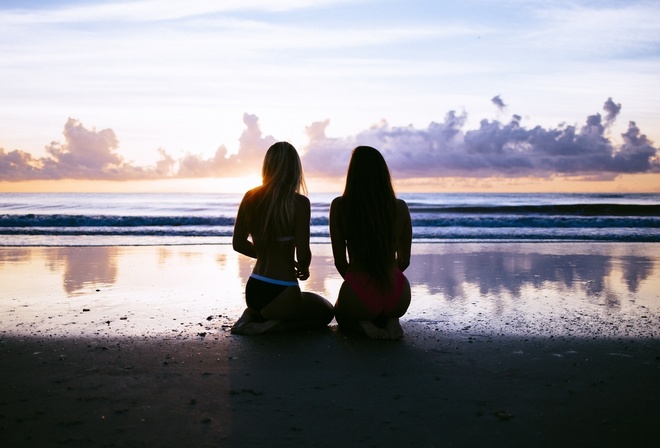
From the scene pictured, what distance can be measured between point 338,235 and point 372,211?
34cm

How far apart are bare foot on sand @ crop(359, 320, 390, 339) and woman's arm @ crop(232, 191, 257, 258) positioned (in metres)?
1.11

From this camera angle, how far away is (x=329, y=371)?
381 cm

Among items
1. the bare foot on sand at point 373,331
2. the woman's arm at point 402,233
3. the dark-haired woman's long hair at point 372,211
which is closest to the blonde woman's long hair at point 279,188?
the dark-haired woman's long hair at point 372,211

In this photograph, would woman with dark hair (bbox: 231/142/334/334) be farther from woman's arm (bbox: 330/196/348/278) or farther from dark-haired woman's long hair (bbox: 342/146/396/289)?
dark-haired woman's long hair (bbox: 342/146/396/289)

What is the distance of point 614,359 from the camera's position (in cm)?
410

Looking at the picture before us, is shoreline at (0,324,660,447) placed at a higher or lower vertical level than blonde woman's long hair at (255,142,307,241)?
lower

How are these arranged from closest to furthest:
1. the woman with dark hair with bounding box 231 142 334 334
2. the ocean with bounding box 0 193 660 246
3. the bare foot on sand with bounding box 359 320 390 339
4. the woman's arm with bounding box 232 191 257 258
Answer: the bare foot on sand with bounding box 359 320 390 339, the woman with dark hair with bounding box 231 142 334 334, the woman's arm with bounding box 232 191 257 258, the ocean with bounding box 0 193 660 246

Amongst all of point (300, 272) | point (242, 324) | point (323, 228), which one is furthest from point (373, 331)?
point (323, 228)

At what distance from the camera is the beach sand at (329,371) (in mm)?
2854

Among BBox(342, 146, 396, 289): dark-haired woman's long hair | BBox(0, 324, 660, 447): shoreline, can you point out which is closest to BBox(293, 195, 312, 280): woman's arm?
BBox(342, 146, 396, 289): dark-haired woman's long hair

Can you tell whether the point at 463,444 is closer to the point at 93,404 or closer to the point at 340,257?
the point at 93,404

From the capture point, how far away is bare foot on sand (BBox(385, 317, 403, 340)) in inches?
185

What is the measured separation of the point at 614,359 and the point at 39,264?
26.6 ft

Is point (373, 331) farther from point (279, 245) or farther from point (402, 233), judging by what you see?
point (279, 245)
